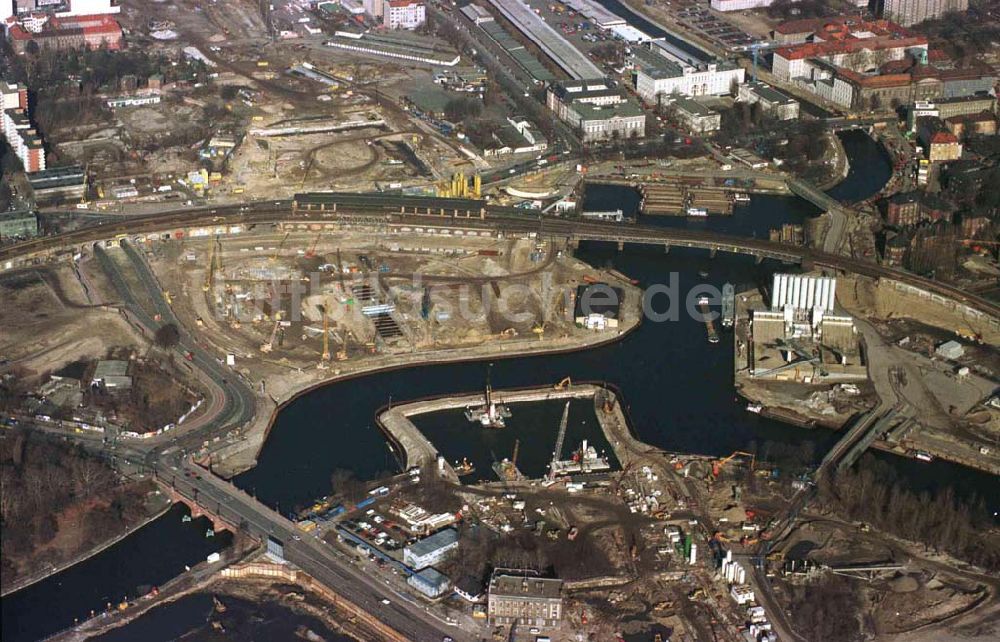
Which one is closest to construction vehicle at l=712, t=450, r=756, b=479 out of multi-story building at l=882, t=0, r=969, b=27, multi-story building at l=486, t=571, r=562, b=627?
multi-story building at l=486, t=571, r=562, b=627

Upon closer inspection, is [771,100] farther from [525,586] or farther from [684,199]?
[525,586]

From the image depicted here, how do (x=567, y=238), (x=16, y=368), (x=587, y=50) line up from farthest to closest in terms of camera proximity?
1. (x=587, y=50)
2. (x=567, y=238)
3. (x=16, y=368)

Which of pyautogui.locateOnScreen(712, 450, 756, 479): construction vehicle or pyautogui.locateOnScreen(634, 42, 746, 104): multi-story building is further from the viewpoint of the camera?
pyautogui.locateOnScreen(634, 42, 746, 104): multi-story building

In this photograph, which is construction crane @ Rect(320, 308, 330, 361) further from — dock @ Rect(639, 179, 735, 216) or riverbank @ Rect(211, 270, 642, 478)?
dock @ Rect(639, 179, 735, 216)

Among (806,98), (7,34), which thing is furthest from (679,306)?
(7,34)

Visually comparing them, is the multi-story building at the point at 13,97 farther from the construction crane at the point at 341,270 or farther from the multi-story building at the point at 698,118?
the multi-story building at the point at 698,118

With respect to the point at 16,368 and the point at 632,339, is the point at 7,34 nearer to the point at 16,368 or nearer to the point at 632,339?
the point at 16,368

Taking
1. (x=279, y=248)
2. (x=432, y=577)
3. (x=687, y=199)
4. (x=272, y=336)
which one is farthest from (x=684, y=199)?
(x=432, y=577)
